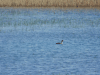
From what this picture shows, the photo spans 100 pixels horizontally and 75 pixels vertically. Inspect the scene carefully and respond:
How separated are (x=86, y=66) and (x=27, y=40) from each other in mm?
5291

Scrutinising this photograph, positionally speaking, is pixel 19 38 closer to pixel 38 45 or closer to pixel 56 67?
pixel 38 45

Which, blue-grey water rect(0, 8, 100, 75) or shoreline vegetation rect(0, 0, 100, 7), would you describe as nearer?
blue-grey water rect(0, 8, 100, 75)

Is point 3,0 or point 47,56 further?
point 3,0

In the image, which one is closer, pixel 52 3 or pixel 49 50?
pixel 49 50

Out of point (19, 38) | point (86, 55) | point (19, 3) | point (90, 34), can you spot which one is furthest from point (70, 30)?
point (19, 3)

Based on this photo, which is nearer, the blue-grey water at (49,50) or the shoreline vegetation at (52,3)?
the blue-grey water at (49,50)

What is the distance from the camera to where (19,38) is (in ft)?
46.0

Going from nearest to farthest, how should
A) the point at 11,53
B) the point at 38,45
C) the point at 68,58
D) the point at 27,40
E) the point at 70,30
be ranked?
the point at 68,58 < the point at 11,53 < the point at 38,45 < the point at 27,40 < the point at 70,30

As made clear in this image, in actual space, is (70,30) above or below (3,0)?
below

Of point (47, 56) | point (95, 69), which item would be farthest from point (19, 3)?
point (95, 69)

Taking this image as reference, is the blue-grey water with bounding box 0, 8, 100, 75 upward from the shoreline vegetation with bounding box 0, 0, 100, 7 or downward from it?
downward

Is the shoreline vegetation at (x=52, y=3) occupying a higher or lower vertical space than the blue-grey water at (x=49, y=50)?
higher

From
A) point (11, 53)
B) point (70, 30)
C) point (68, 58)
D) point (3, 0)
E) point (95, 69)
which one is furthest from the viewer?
point (3, 0)

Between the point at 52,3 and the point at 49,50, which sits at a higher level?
the point at 52,3
